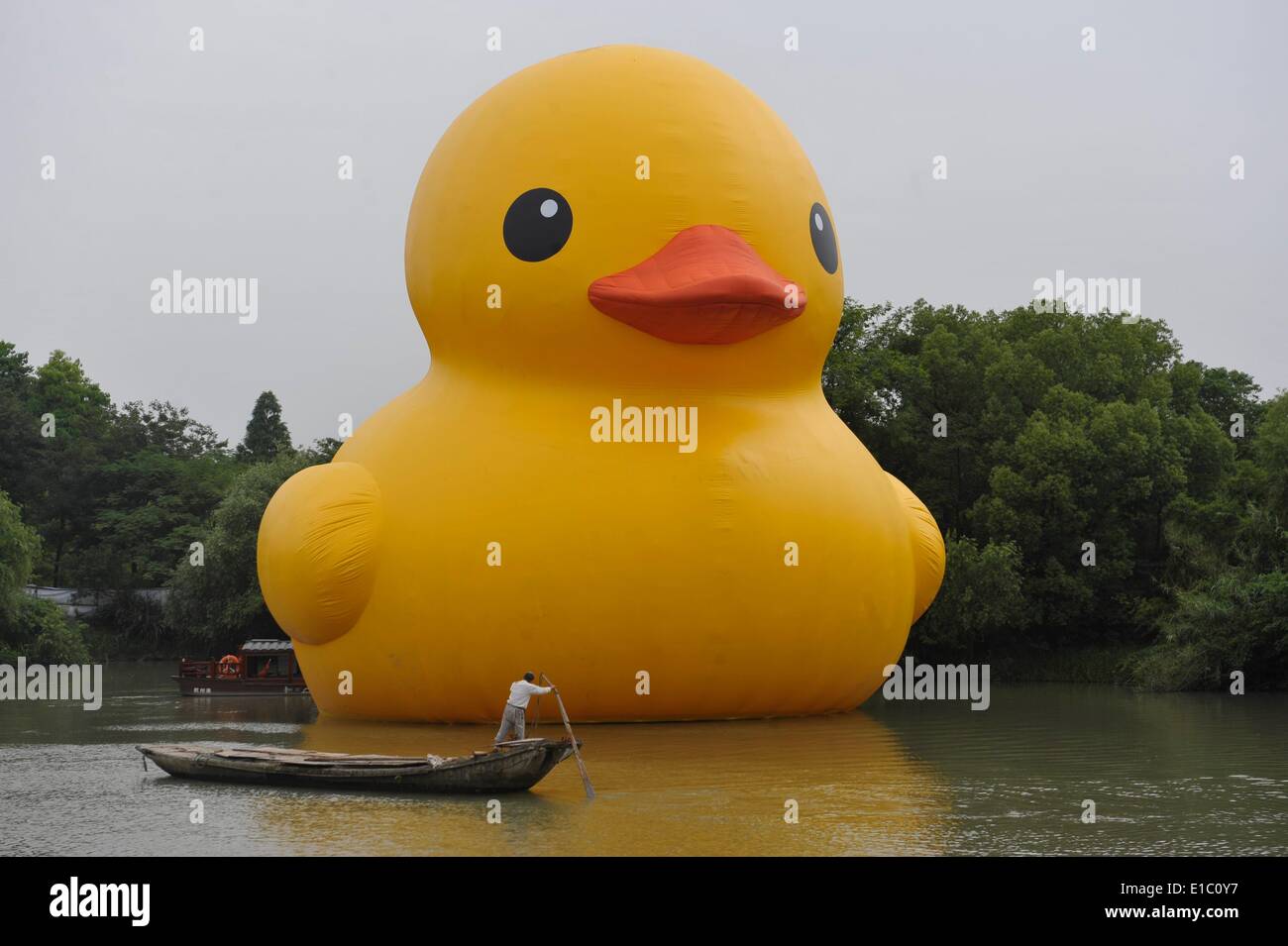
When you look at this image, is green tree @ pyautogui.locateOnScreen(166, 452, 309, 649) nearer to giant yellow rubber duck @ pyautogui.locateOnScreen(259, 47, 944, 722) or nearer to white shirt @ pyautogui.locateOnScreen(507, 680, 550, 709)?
giant yellow rubber duck @ pyautogui.locateOnScreen(259, 47, 944, 722)

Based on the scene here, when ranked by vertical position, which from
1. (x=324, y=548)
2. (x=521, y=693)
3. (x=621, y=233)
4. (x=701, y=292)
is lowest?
(x=521, y=693)

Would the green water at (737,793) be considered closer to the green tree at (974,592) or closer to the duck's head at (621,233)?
the duck's head at (621,233)

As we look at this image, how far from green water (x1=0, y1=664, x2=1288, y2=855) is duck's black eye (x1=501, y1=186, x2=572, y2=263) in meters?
5.21

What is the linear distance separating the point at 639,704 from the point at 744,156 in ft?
21.6

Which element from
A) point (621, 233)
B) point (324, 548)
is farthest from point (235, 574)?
point (621, 233)

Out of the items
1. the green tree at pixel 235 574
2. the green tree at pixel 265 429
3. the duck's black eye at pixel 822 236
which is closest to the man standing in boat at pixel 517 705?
the duck's black eye at pixel 822 236

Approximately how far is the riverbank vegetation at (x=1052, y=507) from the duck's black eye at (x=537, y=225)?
13.9m

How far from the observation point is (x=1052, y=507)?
30406 millimetres

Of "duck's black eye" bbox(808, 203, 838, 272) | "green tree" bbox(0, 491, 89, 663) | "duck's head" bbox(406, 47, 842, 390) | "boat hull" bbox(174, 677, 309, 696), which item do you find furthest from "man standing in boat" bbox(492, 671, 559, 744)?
"green tree" bbox(0, 491, 89, 663)

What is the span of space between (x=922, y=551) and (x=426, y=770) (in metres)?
9.75

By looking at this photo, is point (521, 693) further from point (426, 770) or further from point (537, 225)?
point (537, 225)

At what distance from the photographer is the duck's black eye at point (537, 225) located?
1733cm

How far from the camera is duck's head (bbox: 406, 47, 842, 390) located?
1708 cm

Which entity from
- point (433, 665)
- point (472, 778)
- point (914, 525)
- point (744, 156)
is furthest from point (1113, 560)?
point (472, 778)
